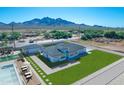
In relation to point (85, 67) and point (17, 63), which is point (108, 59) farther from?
point (17, 63)

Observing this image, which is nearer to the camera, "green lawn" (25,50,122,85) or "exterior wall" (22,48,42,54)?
"green lawn" (25,50,122,85)

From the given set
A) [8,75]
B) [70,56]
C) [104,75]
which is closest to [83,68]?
[104,75]

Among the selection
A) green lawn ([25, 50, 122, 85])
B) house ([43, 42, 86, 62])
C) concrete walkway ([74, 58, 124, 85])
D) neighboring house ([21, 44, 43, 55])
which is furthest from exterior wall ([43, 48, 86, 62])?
concrete walkway ([74, 58, 124, 85])

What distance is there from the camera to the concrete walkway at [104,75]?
5.84 metres

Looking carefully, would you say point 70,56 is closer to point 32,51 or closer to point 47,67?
point 47,67

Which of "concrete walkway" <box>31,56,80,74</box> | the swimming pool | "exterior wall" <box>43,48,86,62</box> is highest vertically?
"exterior wall" <box>43,48,86,62</box>

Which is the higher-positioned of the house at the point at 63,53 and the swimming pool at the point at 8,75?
the house at the point at 63,53

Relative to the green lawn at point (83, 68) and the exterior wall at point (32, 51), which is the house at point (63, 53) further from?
the exterior wall at point (32, 51)

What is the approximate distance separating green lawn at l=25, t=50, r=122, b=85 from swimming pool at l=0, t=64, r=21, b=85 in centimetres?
164

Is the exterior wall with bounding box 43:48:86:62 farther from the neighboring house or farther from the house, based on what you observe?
the neighboring house

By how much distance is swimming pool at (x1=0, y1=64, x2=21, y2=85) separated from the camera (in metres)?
6.29

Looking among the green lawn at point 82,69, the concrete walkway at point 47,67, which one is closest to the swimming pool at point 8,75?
the concrete walkway at point 47,67

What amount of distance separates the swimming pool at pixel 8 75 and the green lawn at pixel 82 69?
5.37 feet
